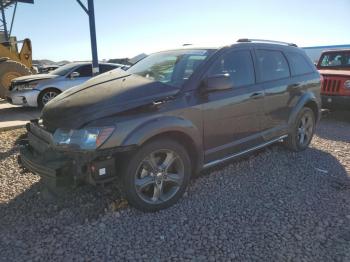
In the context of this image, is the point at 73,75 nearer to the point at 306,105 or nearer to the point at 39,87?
the point at 39,87

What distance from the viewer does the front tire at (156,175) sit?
3377mm

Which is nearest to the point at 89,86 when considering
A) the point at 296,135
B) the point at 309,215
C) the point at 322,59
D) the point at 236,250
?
the point at 236,250

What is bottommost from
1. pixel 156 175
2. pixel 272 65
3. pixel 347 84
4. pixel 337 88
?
pixel 156 175

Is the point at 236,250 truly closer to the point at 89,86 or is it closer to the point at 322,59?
the point at 89,86

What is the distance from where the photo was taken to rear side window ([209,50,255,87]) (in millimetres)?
4074

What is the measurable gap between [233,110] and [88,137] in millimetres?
1889

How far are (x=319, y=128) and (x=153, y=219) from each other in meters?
5.60

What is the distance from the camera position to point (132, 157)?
3.32 m

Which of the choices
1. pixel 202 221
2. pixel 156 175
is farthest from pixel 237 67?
pixel 202 221

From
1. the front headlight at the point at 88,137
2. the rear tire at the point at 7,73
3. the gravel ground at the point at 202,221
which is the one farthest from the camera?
the rear tire at the point at 7,73

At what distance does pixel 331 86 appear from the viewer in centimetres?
838

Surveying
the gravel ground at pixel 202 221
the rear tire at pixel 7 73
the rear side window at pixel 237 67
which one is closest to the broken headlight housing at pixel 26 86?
the rear tire at pixel 7 73

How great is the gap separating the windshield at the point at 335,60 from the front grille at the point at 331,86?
1223 mm

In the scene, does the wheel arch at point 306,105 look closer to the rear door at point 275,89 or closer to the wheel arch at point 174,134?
the rear door at point 275,89
